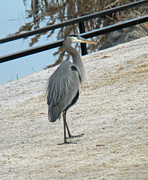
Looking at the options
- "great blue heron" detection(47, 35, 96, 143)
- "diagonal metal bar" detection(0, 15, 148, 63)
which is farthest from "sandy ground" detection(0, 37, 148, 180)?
"diagonal metal bar" detection(0, 15, 148, 63)

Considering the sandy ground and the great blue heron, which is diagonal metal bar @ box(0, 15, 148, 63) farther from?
the great blue heron

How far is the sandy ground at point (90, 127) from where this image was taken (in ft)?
15.8

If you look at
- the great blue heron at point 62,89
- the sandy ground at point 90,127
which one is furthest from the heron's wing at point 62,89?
the sandy ground at point 90,127

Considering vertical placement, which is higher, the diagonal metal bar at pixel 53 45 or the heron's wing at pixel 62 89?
the heron's wing at pixel 62 89

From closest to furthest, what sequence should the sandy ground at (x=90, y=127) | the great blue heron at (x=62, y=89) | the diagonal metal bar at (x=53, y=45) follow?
the sandy ground at (x=90, y=127), the great blue heron at (x=62, y=89), the diagonal metal bar at (x=53, y=45)

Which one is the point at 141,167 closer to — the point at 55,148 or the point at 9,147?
the point at 55,148

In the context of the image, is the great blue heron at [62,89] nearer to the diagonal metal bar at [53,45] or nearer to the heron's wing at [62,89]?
the heron's wing at [62,89]

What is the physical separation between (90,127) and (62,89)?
0.70 m

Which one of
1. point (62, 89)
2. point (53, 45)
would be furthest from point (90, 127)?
point (53, 45)

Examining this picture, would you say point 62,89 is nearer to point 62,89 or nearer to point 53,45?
point 62,89

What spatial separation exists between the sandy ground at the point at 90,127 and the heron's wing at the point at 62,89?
1.52ft

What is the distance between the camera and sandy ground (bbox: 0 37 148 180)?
15.8ft

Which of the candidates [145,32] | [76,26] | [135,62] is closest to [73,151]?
[135,62]

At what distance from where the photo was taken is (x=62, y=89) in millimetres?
6023
